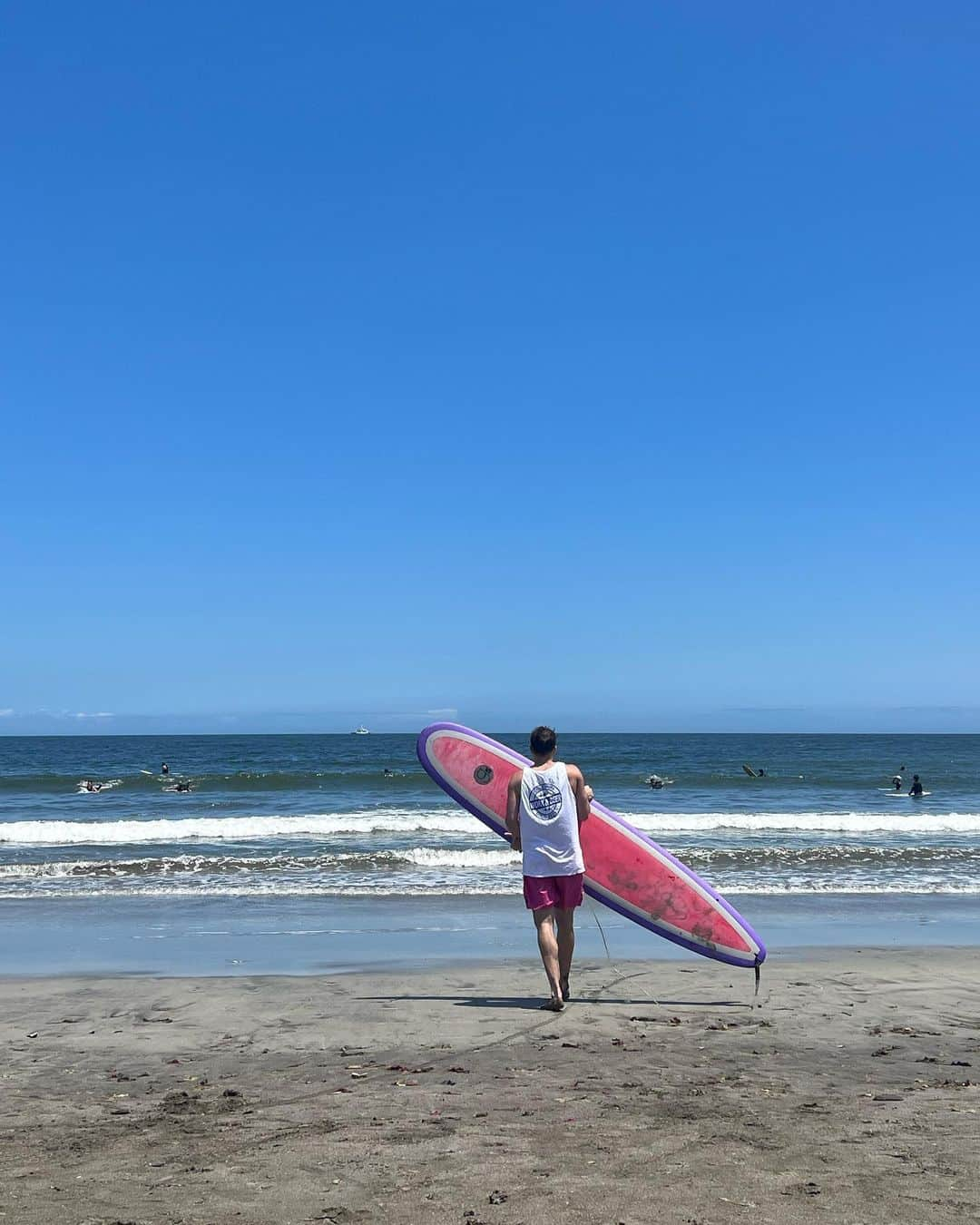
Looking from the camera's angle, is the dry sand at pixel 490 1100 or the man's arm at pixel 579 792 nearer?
the dry sand at pixel 490 1100

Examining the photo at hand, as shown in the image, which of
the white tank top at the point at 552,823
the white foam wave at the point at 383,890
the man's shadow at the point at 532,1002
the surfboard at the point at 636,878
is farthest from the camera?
the white foam wave at the point at 383,890

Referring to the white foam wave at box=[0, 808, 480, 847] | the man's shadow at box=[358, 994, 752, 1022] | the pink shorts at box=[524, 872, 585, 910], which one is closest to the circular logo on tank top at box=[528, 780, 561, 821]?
the pink shorts at box=[524, 872, 585, 910]

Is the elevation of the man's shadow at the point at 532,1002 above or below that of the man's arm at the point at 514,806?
below

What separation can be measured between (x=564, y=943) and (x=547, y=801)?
97 cm

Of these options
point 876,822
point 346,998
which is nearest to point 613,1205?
point 346,998

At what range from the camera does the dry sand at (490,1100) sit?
11.4 feet

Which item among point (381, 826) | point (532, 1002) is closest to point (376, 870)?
point (381, 826)

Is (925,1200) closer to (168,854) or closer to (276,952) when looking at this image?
(276,952)

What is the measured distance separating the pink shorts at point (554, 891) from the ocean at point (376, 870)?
9.50 feet

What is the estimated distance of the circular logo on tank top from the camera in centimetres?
644

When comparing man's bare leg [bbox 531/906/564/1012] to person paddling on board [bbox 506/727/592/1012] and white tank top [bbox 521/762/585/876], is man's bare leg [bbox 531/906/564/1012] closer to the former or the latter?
person paddling on board [bbox 506/727/592/1012]

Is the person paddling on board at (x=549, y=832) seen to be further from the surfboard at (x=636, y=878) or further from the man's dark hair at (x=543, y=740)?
the surfboard at (x=636, y=878)

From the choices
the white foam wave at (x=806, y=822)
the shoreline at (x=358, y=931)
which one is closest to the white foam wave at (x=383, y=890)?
the shoreline at (x=358, y=931)

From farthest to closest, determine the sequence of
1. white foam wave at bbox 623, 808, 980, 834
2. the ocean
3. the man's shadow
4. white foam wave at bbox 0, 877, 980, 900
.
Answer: white foam wave at bbox 623, 808, 980, 834 → white foam wave at bbox 0, 877, 980, 900 → the ocean → the man's shadow
